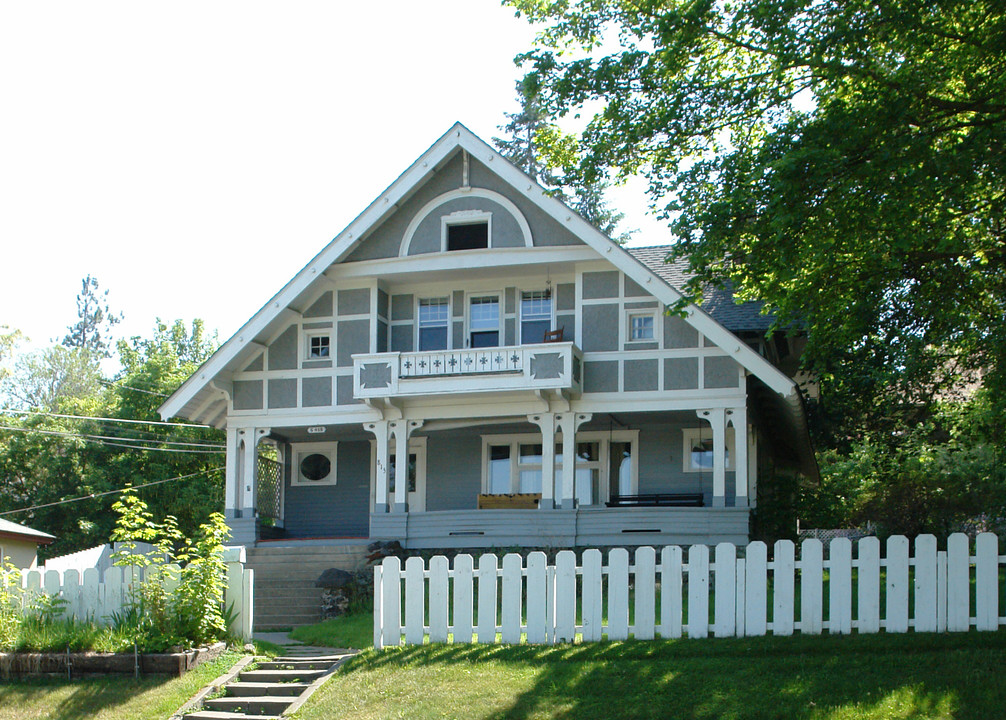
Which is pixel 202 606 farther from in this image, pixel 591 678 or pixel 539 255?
pixel 539 255

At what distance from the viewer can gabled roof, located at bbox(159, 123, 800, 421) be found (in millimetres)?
23359

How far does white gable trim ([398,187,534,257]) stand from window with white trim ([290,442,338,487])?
6.00 meters

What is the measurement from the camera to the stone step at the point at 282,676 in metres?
13.5

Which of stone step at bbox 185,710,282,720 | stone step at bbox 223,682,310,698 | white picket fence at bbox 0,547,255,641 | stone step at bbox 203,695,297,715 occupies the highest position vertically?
white picket fence at bbox 0,547,255,641

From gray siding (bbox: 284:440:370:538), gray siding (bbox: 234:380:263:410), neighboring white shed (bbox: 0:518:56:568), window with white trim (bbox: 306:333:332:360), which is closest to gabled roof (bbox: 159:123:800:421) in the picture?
gray siding (bbox: 234:380:263:410)

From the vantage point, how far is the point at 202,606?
14.1 metres

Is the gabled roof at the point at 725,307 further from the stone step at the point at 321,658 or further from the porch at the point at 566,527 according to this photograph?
the stone step at the point at 321,658

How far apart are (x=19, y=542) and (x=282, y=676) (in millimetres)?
21256

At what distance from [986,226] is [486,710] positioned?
10.1 m

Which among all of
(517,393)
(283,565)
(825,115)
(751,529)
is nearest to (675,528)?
(751,529)

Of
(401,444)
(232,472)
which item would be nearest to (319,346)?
(401,444)

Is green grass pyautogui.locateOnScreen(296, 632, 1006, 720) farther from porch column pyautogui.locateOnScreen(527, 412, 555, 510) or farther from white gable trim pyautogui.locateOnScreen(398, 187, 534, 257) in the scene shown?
white gable trim pyautogui.locateOnScreen(398, 187, 534, 257)

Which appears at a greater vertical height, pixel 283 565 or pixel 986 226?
pixel 986 226

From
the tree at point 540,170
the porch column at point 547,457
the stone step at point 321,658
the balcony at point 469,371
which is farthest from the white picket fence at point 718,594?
the tree at point 540,170
